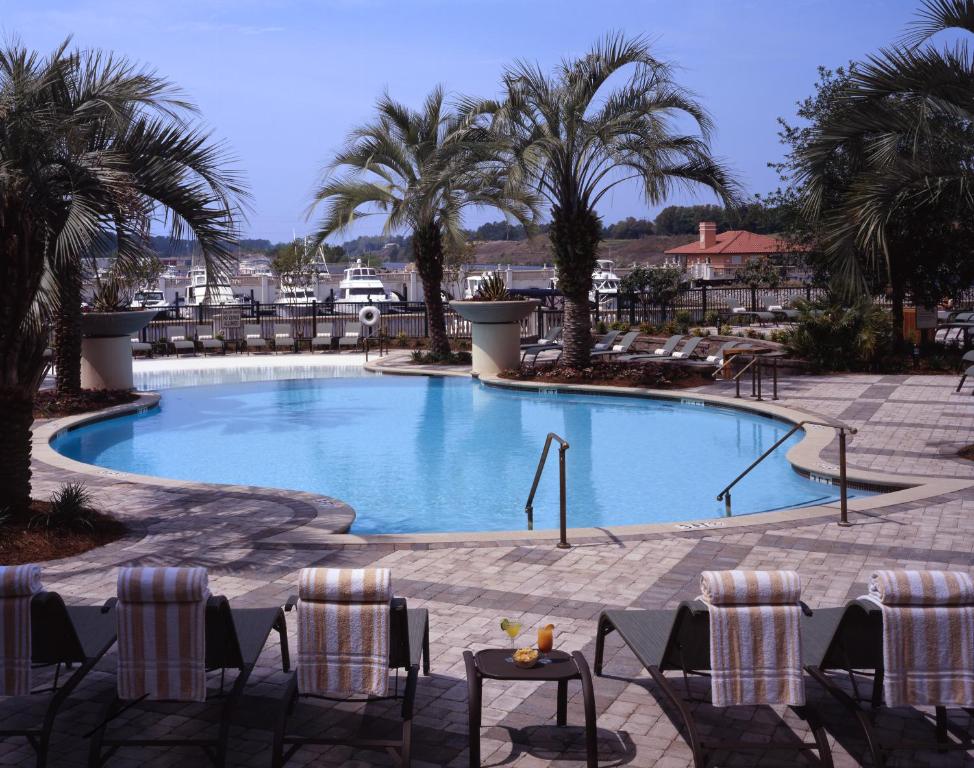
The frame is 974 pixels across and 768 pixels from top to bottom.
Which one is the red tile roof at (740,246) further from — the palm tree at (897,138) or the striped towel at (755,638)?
the striped towel at (755,638)

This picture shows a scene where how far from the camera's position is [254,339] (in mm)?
29594

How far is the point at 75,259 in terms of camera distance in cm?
999

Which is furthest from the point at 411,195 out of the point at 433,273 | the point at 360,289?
the point at 360,289

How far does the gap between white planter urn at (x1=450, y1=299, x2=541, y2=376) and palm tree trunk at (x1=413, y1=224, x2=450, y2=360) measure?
8.75 feet

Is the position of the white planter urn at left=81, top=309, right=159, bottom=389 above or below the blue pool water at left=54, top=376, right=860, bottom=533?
above

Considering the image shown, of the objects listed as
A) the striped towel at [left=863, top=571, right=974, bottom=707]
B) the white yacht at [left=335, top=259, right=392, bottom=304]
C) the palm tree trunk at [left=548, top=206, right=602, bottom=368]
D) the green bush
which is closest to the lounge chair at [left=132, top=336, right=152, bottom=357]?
the palm tree trunk at [left=548, top=206, right=602, bottom=368]

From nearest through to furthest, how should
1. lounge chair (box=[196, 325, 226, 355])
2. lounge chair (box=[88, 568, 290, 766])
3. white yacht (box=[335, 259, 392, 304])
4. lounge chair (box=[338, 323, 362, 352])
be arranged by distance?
lounge chair (box=[88, 568, 290, 766])
lounge chair (box=[196, 325, 226, 355])
lounge chair (box=[338, 323, 362, 352])
white yacht (box=[335, 259, 392, 304])

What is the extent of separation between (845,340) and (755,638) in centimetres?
1773

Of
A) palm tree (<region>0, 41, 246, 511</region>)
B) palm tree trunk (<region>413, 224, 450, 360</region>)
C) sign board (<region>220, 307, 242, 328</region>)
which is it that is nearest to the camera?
palm tree (<region>0, 41, 246, 511</region>)

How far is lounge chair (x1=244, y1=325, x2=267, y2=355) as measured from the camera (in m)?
29.6

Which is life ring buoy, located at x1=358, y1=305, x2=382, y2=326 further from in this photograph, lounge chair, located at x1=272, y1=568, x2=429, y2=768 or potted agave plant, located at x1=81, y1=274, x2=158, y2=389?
lounge chair, located at x1=272, y1=568, x2=429, y2=768

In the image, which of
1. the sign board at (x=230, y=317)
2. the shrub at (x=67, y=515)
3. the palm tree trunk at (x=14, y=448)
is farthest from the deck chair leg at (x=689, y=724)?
the sign board at (x=230, y=317)

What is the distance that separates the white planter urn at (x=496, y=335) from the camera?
74.8 ft

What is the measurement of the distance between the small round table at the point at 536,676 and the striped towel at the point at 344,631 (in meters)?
0.42
